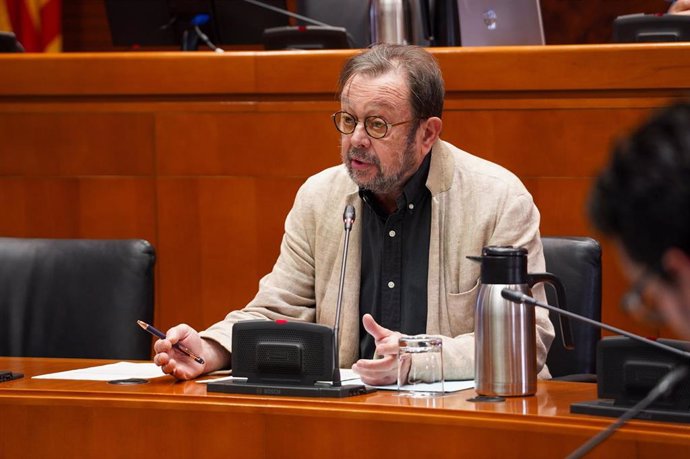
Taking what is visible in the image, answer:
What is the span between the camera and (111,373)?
2.56 m

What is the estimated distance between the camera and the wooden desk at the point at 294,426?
1.89 metres

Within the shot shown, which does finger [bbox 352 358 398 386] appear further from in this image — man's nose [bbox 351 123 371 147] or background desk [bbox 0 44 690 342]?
background desk [bbox 0 44 690 342]

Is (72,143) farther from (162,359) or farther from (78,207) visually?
(162,359)

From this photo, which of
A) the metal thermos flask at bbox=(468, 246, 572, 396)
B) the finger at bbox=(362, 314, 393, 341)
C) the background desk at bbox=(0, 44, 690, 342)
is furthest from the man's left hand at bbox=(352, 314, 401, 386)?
the background desk at bbox=(0, 44, 690, 342)

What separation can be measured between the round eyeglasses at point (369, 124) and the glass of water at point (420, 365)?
0.68 m

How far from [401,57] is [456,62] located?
0.78 metres

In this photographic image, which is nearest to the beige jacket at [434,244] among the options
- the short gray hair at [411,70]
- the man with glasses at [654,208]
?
the short gray hair at [411,70]

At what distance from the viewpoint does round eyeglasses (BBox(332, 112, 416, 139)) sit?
9.22ft

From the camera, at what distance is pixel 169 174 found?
3.83m

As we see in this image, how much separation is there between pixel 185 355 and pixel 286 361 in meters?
0.32

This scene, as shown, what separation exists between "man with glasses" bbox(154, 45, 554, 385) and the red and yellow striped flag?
3941 millimetres

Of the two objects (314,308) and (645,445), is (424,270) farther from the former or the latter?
(645,445)

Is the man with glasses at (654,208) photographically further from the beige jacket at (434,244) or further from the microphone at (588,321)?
the beige jacket at (434,244)

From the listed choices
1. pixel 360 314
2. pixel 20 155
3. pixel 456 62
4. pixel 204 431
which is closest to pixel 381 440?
pixel 204 431
